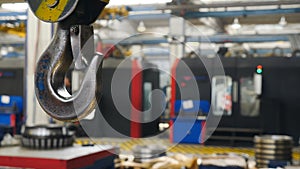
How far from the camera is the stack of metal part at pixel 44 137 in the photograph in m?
2.36

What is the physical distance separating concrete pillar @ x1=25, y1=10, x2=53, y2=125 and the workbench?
5.33 ft

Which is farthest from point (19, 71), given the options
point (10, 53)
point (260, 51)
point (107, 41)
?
point (260, 51)

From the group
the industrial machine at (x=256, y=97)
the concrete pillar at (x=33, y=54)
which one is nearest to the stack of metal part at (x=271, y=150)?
the concrete pillar at (x=33, y=54)

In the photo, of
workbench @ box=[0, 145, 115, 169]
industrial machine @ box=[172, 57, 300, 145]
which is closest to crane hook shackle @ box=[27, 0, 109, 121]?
workbench @ box=[0, 145, 115, 169]

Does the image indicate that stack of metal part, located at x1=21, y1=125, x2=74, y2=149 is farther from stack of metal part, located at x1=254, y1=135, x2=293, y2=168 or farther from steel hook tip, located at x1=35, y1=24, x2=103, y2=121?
stack of metal part, located at x1=254, y1=135, x2=293, y2=168

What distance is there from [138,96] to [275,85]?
7.02 feet

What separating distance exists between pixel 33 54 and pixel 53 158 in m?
2.07

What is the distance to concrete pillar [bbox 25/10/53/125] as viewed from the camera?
157 inches

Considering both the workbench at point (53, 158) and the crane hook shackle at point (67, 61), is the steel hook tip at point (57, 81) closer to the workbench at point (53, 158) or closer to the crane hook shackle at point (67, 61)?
the crane hook shackle at point (67, 61)

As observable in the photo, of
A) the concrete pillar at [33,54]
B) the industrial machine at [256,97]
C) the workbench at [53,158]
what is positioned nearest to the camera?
the workbench at [53,158]

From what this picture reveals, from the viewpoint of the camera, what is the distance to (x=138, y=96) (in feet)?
22.7

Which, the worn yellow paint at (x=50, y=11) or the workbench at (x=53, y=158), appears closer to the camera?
the worn yellow paint at (x=50, y=11)

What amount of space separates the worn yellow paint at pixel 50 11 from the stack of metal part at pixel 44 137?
1774 millimetres

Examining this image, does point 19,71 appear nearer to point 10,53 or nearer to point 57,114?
point 10,53
